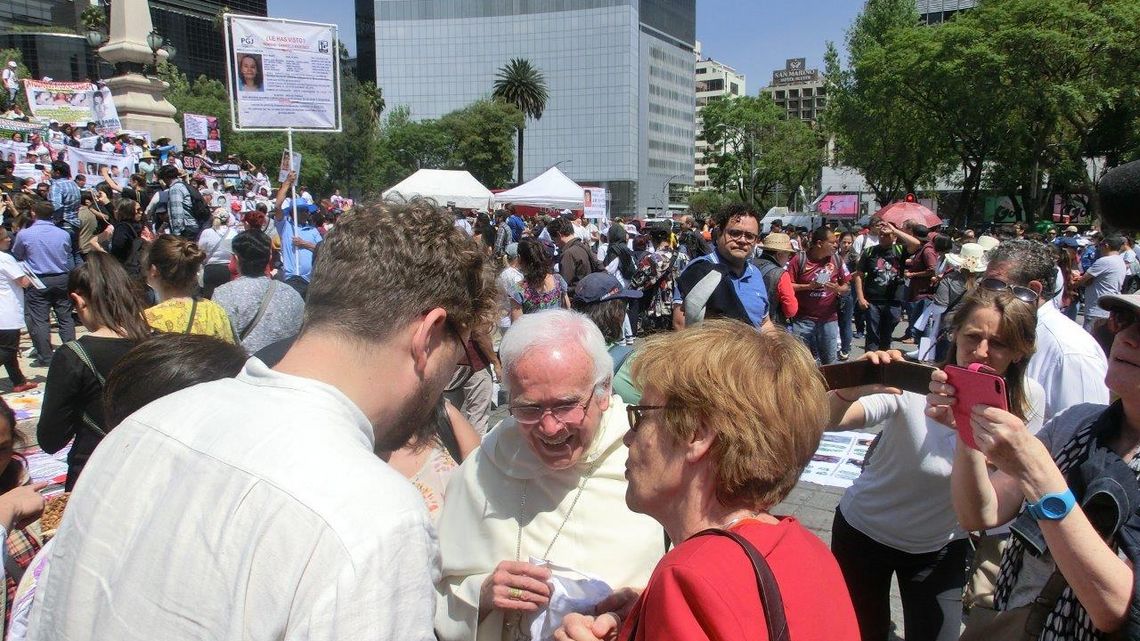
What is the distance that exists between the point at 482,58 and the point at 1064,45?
86534 millimetres

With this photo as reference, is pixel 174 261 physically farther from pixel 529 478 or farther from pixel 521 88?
pixel 521 88

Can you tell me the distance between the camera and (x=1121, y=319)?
1861 mm

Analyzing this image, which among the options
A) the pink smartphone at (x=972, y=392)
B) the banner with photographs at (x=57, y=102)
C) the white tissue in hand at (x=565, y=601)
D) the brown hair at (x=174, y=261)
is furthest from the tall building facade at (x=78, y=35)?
the pink smartphone at (x=972, y=392)

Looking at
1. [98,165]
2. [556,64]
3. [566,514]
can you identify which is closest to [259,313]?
[566,514]

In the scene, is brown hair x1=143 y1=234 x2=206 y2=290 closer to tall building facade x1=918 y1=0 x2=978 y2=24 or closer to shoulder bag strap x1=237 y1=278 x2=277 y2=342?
shoulder bag strap x1=237 y1=278 x2=277 y2=342

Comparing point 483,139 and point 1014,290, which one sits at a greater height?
point 483,139

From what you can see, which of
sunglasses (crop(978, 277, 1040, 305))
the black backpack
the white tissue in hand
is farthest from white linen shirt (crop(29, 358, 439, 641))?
the black backpack

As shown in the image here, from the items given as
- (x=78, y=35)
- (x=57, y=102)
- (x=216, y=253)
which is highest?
(x=78, y=35)

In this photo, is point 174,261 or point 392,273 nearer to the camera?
point 392,273

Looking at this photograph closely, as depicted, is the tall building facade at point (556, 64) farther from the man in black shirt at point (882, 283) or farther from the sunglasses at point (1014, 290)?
the sunglasses at point (1014, 290)

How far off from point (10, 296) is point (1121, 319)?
28.5 ft

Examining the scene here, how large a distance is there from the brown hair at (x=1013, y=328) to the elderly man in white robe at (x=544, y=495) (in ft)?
4.85

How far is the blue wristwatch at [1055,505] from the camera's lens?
1.58 metres

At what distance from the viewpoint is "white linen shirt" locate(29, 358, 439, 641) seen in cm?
105
